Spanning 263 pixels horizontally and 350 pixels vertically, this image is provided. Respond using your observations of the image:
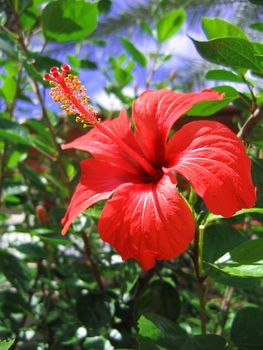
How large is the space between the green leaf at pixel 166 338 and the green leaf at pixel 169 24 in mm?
1330

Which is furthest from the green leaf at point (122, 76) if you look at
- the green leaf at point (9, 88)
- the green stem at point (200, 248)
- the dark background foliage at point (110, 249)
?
the green stem at point (200, 248)

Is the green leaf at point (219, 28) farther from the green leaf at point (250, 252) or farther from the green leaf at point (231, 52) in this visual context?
the green leaf at point (250, 252)

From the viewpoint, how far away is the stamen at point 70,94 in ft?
3.28

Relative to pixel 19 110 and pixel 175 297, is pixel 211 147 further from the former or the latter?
pixel 19 110

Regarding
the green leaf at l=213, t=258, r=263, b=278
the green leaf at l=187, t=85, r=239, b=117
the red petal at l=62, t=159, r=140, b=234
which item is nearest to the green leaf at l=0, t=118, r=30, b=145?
the red petal at l=62, t=159, r=140, b=234

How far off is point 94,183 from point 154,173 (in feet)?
0.52

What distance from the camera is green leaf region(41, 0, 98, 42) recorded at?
1.20 meters

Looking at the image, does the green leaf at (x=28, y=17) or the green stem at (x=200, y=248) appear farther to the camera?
the green leaf at (x=28, y=17)

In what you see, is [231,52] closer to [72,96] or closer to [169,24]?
[72,96]

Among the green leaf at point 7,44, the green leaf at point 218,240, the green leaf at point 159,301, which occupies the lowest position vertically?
the green leaf at point 159,301

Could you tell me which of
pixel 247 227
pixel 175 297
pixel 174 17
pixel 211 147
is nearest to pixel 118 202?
pixel 211 147

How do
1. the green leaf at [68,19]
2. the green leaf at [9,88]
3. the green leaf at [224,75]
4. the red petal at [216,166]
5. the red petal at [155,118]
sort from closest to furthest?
the red petal at [216,166] → the red petal at [155,118] → the green leaf at [224,75] → the green leaf at [68,19] → the green leaf at [9,88]

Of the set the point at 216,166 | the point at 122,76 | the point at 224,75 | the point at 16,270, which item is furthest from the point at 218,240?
the point at 122,76

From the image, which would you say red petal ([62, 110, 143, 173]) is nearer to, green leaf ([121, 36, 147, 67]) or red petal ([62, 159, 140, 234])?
red petal ([62, 159, 140, 234])
